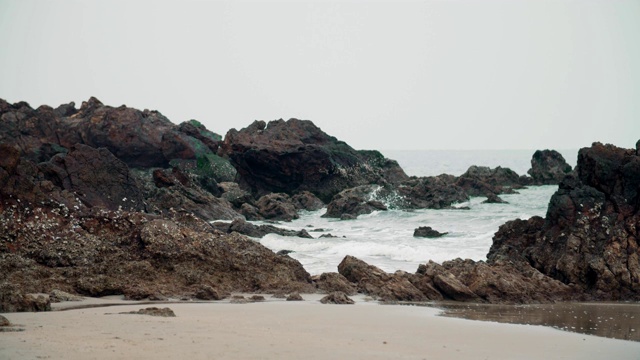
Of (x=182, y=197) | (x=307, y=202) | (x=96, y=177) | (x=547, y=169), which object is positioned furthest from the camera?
(x=547, y=169)

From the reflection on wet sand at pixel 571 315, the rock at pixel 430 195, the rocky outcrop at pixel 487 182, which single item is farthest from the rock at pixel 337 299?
the rocky outcrop at pixel 487 182

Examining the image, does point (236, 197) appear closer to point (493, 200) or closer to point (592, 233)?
point (493, 200)

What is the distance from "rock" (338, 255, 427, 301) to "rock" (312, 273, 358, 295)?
210 millimetres

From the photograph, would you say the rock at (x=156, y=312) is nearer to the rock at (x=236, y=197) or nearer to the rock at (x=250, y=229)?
the rock at (x=250, y=229)

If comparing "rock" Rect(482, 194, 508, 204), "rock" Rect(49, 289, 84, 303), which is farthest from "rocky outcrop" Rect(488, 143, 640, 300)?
"rock" Rect(482, 194, 508, 204)

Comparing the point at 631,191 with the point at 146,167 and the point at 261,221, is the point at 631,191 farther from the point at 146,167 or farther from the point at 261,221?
the point at 146,167

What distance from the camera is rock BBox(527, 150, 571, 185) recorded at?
52500 millimetres

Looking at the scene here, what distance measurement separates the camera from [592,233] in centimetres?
1586

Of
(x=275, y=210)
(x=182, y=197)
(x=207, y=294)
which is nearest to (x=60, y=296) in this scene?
(x=207, y=294)

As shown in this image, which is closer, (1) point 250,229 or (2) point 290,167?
(1) point 250,229

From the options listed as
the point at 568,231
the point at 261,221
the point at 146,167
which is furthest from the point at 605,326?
the point at 146,167

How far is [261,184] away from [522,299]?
110 ft

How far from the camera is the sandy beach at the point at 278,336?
679cm

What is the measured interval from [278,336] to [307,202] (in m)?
33.1
